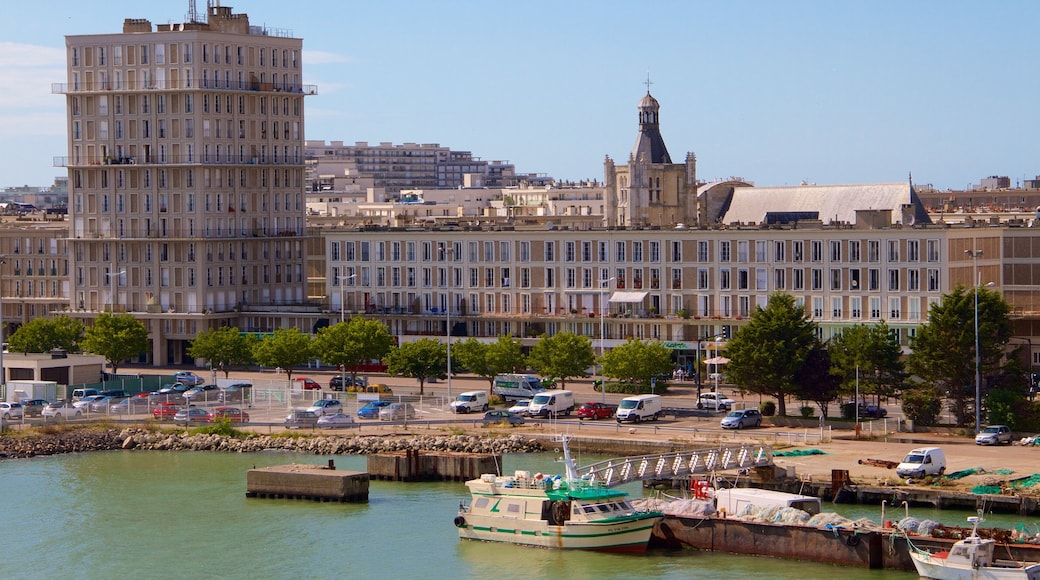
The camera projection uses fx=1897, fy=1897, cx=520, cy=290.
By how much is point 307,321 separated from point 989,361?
45045 mm

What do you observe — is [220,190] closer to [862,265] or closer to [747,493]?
[862,265]

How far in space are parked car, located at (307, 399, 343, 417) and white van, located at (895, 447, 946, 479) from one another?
27598 mm

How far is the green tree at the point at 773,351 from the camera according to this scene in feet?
250

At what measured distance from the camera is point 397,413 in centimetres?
7938

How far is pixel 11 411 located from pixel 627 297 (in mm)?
30485

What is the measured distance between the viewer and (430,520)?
59250mm

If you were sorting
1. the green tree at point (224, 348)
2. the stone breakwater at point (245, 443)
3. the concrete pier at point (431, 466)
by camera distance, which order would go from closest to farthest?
the concrete pier at point (431, 466)
the stone breakwater at point (245, 443)
the green tree at point (224, 348)

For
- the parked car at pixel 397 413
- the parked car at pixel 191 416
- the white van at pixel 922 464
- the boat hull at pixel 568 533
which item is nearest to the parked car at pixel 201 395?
the parked car at pixel 191 416

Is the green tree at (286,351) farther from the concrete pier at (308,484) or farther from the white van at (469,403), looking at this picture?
the concrete pier at (308,484)

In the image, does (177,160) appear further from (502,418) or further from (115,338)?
(502,418)

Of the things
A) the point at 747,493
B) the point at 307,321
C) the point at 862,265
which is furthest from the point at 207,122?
the point at 747,493

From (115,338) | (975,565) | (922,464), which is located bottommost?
(975,565)

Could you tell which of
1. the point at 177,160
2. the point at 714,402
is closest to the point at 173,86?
the point at 177,160

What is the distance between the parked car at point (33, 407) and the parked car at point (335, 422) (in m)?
13.5
